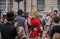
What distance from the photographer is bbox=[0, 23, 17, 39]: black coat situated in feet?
33.6

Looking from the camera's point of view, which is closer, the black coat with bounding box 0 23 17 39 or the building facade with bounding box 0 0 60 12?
the black coat with bounding box 0 23 17 39

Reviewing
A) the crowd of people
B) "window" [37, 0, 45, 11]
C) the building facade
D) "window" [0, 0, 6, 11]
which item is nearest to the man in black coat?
the crowd of people

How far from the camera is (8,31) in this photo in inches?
406

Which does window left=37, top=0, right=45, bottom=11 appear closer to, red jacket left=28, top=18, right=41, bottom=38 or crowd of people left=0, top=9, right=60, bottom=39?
crowd of people left=0, top=9, right=60, bottom=39

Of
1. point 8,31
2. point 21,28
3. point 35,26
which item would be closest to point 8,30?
point 8,31

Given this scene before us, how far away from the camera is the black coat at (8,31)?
33.6ft

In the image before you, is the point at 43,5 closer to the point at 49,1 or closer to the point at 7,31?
the point at 49,1

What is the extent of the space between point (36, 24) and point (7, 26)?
2.46 metres

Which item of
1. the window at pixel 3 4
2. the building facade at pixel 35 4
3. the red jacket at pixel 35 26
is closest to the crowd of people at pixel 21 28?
the red jacket at pixel 35 26

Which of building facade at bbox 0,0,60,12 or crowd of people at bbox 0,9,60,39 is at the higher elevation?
crowd of people at bbox 0,9,60,39

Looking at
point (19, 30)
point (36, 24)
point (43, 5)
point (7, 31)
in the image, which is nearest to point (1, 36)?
point (7, 31)

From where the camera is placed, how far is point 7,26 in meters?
10.4

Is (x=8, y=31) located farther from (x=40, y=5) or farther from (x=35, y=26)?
(x=40, y=5)

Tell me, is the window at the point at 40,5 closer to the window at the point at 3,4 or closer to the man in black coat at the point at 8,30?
the window at the point at 3,4
